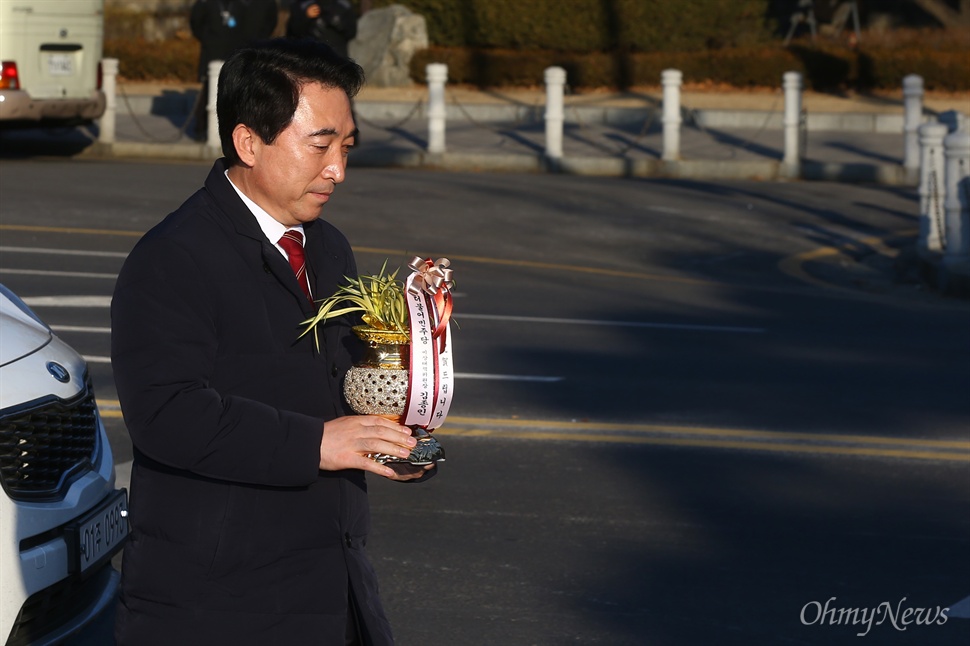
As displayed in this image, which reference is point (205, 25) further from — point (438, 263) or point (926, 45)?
point (438, 263)

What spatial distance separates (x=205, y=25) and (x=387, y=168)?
3.25m

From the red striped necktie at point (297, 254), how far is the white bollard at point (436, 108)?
1801 centimetres

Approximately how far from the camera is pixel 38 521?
13.6 ft

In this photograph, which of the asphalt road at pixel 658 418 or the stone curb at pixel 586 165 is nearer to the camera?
the asphalt road at pixel 658 418

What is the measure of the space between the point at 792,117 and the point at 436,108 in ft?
15.3

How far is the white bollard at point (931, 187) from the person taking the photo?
14867mm

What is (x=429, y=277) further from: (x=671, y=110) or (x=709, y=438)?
(x=671, y=110)

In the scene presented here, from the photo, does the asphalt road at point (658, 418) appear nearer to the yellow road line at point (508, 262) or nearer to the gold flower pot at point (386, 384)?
the yellow road line at point (508, 262)

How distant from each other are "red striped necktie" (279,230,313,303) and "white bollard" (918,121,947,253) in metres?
12.5

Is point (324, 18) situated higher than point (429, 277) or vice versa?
point (324, 18)

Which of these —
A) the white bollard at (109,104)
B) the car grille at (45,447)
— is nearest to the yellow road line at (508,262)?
the white bollard at (109,104)

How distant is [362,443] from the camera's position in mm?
2812

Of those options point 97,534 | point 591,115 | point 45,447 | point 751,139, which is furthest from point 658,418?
point 591,115

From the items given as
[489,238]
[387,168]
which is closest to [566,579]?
[489,238]
